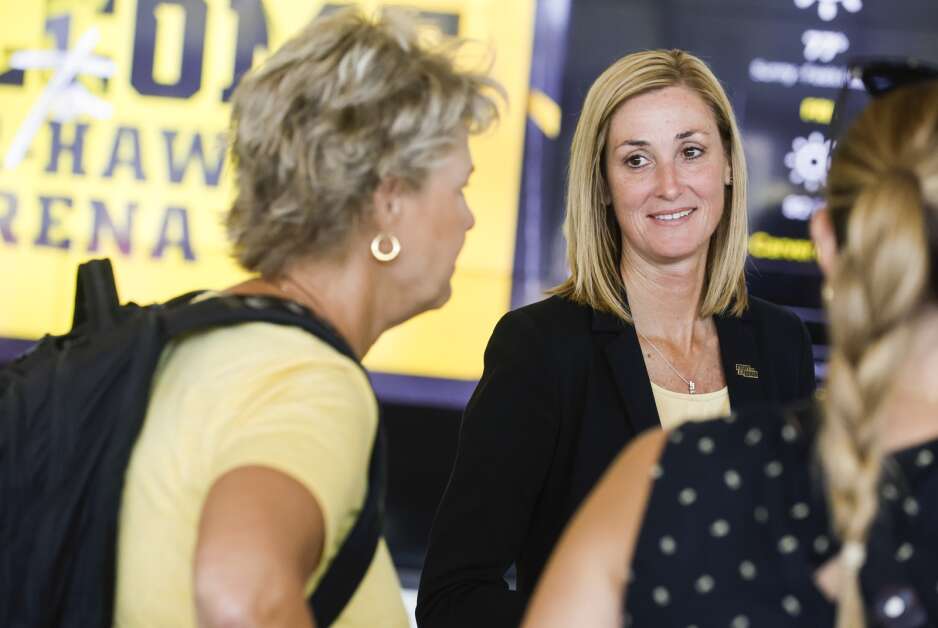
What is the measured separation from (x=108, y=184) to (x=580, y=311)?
300 cm

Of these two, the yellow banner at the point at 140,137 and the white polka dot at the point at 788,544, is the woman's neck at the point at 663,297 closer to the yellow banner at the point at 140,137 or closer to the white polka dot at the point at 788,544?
the white polka dot at the point at 788,544

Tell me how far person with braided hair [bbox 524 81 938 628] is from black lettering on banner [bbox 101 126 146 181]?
12.9 feet

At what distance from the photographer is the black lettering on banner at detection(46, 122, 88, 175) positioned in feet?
15.9

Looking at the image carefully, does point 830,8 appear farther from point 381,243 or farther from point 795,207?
point 381,243

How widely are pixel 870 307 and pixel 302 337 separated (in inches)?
23.0

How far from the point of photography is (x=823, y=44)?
4699mm

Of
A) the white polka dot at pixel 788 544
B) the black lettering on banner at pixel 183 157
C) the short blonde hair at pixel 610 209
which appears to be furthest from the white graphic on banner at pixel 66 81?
the white polka dot at pixel 788 544

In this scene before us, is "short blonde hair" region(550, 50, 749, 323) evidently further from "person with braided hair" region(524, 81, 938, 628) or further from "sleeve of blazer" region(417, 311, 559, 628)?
"person with braided hair" region(524, 81, 938, 628)

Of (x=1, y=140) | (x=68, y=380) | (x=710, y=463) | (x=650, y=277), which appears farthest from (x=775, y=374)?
(x=1, y=140)


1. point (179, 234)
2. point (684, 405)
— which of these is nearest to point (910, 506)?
point (684, 405)

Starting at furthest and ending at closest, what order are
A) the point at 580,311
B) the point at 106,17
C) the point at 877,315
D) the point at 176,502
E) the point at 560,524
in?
the point at 106,17
the point at 580,311
the point at 560,524
the point at 176,502
the point at 877,315

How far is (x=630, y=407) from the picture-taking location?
2.20 m

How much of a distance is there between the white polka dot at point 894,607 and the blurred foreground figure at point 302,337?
1.72 feet

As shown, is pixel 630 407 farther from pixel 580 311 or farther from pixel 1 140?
pixel 1 140
